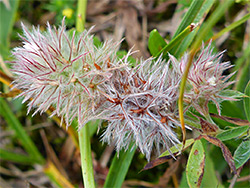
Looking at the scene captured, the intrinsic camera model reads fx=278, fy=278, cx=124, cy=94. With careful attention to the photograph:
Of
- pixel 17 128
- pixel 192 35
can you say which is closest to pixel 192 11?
pixel 192 35

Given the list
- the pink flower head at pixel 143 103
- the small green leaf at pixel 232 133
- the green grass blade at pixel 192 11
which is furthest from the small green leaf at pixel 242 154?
the green grass blade at pixel 192 11

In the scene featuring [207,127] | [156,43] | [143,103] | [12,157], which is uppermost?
[156,43]

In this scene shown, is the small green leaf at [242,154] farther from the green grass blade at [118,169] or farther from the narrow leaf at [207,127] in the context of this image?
the green grass blade at [118,169]

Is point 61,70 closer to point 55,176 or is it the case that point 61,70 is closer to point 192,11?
point 192,11

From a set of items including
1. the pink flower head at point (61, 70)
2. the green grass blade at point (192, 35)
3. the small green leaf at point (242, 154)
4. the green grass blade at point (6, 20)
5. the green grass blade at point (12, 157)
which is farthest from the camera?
the green grass blade at point (6, 20)

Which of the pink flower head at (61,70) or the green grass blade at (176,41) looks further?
the green grass blade at (176,41)

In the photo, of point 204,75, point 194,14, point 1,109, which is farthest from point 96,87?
point 1,109
